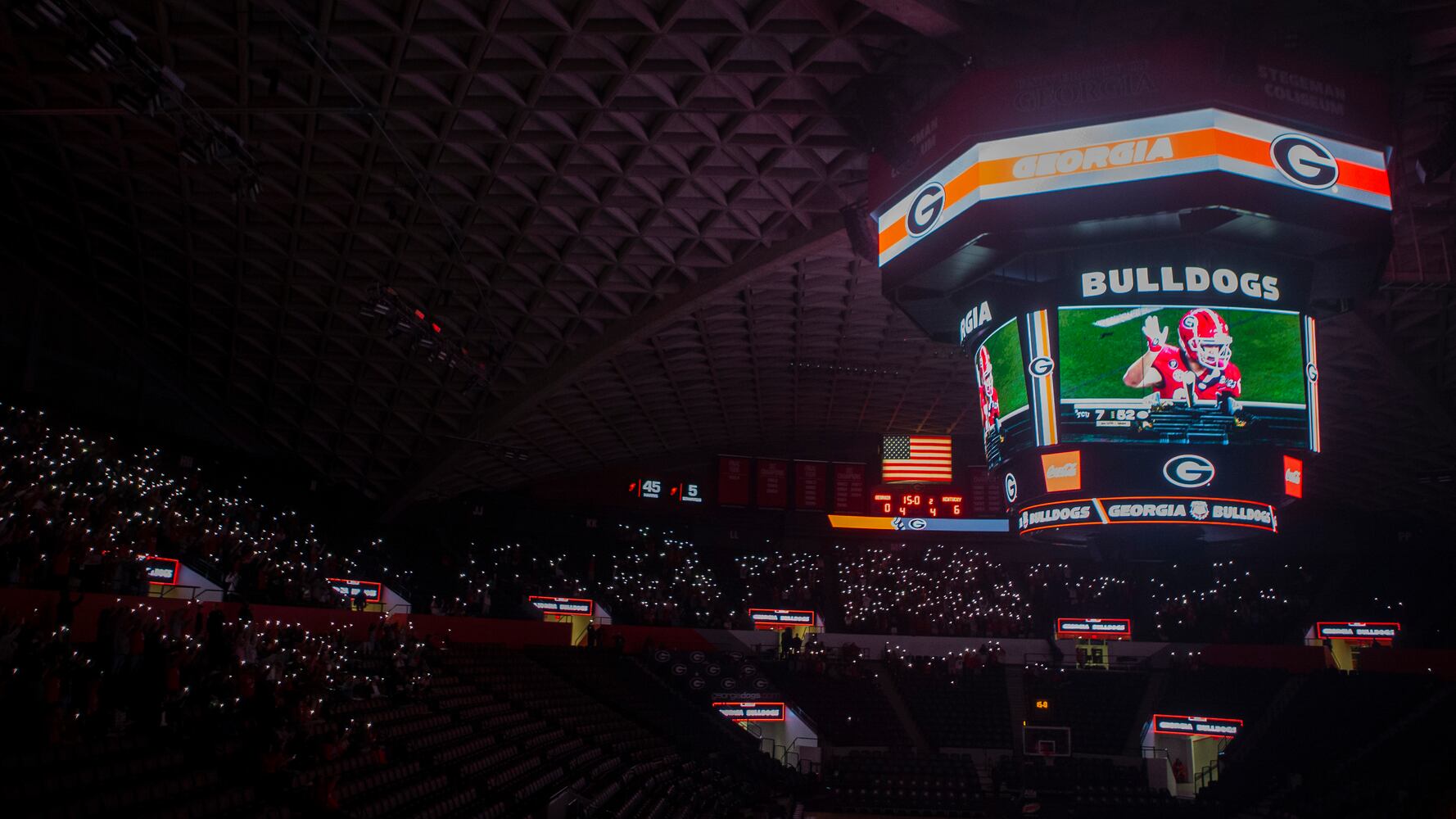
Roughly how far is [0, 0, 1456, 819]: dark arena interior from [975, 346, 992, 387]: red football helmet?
0.31 ft

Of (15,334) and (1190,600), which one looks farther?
(1190,600)

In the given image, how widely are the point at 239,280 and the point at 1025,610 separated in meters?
36.6

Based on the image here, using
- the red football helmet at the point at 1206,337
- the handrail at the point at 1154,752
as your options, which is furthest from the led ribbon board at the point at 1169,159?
the handrail at the point at 1154,752

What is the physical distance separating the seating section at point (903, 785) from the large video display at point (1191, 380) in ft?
54.2

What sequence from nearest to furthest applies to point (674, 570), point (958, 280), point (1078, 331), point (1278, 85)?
1. point (1278, 85)
2. point (1078, 331)
3. point (958, 280)
4. point (674, 570)

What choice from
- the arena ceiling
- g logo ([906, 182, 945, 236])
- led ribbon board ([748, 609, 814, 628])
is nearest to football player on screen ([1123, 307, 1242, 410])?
g logo ([906, 182, 945, 236])

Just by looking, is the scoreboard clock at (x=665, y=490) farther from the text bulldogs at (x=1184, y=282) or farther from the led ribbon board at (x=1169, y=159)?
the text bulldogs at (x=1184, y=282)

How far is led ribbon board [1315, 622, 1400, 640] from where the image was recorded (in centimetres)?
4172

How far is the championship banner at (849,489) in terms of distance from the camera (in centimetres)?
4694

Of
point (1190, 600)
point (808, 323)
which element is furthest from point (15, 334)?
point (1190, 600)

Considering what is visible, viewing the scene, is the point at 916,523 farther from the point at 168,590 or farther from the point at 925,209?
the point at 168,590

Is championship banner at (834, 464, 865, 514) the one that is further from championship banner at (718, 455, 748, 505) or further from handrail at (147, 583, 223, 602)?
handrail at (147, 583, 223, 602)

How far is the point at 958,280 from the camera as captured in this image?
1816cm

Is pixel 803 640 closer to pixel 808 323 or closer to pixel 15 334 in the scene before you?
pixel 808 323
